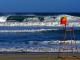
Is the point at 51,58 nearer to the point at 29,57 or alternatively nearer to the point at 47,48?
the point at 29,57

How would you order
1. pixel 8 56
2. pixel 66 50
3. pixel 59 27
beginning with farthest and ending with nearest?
pixel 59 27 → pixel 66 50 → pixel 8 56

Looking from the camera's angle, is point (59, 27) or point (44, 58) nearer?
point (44, 58)

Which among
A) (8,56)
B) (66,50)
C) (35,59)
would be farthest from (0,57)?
(66,50)

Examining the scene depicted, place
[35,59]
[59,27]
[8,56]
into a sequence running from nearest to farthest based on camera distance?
[35,59] → [8,56] → [59,27]

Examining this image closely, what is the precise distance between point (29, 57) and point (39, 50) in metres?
2.64

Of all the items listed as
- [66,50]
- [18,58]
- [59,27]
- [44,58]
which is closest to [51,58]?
[44,58]

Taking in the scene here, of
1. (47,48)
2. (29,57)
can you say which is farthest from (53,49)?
(29,57)

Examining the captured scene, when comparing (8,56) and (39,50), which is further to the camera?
(39,50)

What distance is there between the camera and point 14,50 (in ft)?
57.6

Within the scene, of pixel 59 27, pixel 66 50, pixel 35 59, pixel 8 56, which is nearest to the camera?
pixel 35 59

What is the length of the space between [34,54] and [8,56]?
1.32 m

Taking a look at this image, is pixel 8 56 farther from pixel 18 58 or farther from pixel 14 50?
pixel 14 50

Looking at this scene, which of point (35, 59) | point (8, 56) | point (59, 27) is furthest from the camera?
point (59, 27)

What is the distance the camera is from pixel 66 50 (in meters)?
17.3
